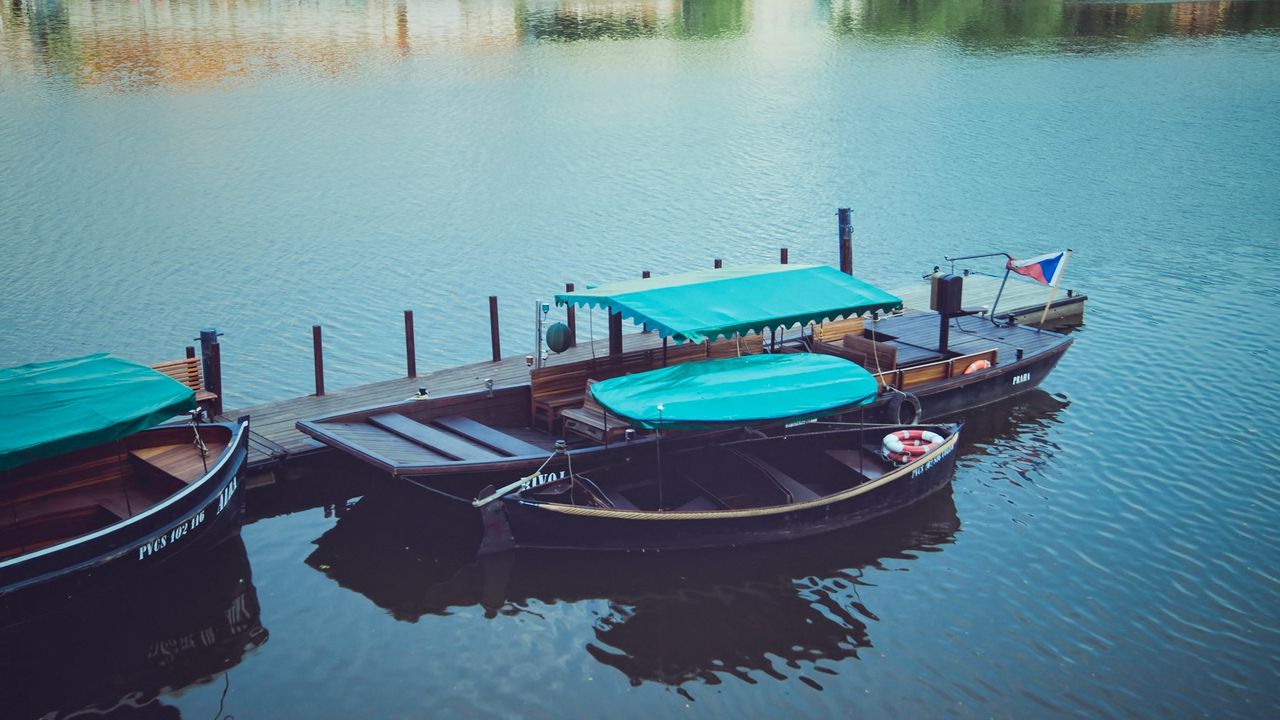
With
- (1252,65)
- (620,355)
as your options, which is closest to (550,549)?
(620,355)

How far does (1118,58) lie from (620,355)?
6303 cm

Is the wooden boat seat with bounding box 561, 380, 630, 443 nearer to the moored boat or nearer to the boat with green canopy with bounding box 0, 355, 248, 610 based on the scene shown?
the moored boat

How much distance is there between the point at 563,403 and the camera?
2334 centimetres

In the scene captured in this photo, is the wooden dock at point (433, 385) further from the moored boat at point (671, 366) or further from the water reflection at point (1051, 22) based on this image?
the water reflection at point (1051, 22)

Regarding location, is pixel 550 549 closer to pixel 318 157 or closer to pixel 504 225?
pixel 504 225

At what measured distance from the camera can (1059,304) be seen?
33.7 metres

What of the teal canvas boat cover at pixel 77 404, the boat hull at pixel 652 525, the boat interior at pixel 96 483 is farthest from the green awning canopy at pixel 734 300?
the teal canvas boat cover at pixel 77 404

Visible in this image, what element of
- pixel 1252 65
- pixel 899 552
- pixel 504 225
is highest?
pixel 1252 65

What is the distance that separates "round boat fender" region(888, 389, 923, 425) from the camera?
25.1 m

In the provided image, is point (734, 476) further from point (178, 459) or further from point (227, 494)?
point (178, 459)

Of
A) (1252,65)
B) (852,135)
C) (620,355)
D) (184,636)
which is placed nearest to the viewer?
→ (184,636)

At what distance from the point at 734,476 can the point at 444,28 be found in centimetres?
7509

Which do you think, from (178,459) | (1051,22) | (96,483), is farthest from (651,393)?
(1051,22)

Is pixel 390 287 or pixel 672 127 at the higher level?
pixel 672 127
